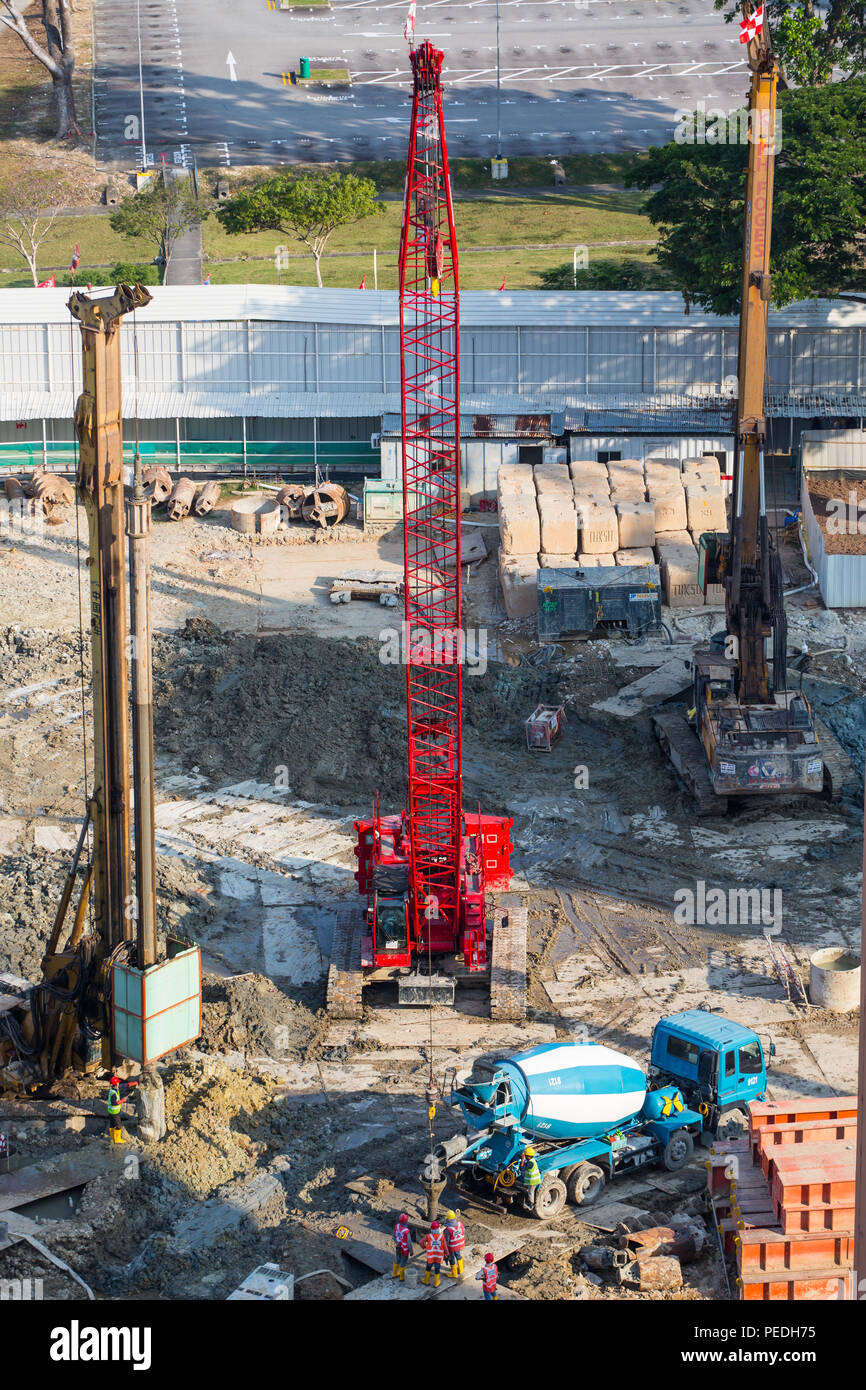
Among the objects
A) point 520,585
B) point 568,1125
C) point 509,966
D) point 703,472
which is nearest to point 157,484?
point 520,585

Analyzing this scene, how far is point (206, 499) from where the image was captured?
57.9 m

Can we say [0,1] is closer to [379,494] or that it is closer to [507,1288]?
[379,494]

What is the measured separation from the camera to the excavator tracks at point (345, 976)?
31969 millimetres

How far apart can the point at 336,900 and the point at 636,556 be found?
17144mm

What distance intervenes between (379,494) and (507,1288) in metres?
35.6

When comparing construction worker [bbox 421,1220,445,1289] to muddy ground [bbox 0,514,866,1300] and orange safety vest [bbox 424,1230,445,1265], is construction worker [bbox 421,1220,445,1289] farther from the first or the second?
muddy ground [bbox 0,514,866,1300]

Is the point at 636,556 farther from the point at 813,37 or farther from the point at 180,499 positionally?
the point at 813,37

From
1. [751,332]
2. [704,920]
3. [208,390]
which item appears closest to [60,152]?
[208,390]

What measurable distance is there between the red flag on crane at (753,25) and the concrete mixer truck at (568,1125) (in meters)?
20.5

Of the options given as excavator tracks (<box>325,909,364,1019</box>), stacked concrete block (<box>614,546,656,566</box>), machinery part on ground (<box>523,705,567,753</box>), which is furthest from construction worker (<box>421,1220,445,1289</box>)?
stacked concrete block (<box>614,546,656,566</box>)

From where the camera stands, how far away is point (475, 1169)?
26.1 metres

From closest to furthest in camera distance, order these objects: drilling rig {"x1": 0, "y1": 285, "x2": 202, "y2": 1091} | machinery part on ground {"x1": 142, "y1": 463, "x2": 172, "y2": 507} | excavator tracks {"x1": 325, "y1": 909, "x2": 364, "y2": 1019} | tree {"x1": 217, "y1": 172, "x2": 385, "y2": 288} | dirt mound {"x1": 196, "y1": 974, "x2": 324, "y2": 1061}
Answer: drilling rig {"x1": 0, "y1": 285, "x2": 202, "y2": 1091}
dirt mound {"x1": 196, "y1": 974, "x2": 324, "y2": 1061}
excavator tracks {"x1": 325, "y1": 909, "x2": 364, "y2": 1019}
machinery part on ground {"x1": 142, "y1": 463, "x2": 172, "y2": 507}
tree {"x1": 217, "y1": 172, "x2": 385, "y2": 288}

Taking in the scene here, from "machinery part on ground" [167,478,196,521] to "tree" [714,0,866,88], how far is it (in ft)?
76.6

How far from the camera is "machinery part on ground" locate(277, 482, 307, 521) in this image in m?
57.2
